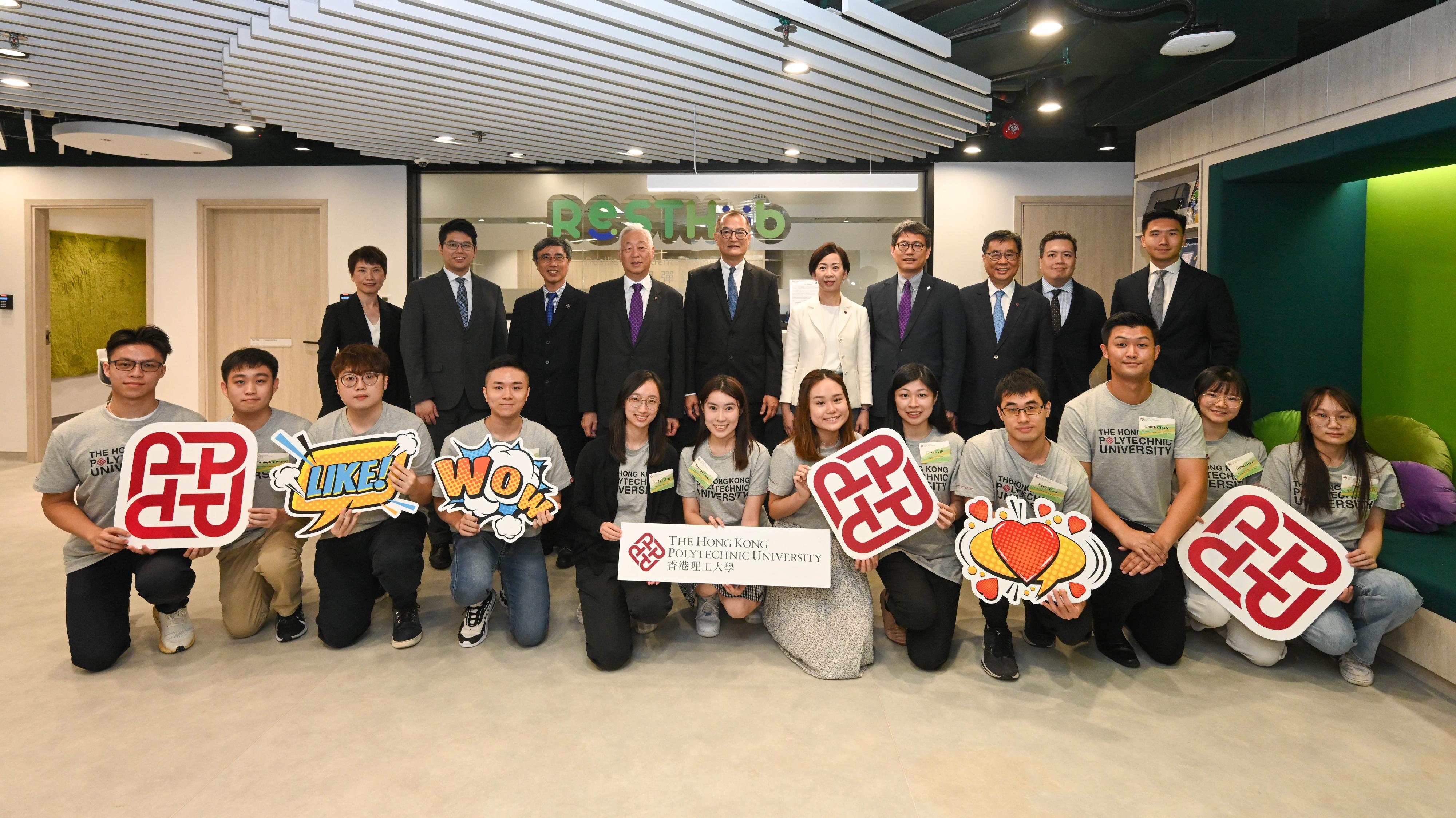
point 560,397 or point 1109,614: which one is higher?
point 560,397

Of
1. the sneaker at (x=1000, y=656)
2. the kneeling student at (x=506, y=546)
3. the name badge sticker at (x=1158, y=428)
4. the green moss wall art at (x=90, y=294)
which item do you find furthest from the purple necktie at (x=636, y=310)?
the green moss wall art at (x=90, y=294)

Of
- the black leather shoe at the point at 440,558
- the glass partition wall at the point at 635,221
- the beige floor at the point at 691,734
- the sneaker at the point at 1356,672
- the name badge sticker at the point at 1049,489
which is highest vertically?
the glass partition wall at the point at 635,221

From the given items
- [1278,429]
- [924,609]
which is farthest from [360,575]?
[1278,429]

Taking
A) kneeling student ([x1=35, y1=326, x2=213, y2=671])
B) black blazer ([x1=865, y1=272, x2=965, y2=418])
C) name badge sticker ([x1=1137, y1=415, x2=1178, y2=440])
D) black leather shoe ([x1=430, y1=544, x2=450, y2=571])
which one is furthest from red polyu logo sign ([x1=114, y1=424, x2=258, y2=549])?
name badge sticker ([x1=1137, y1=415, x2=1178, y2=440])

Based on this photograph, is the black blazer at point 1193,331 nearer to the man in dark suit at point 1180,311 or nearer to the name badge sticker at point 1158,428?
the man in dark suit at point 1180,311

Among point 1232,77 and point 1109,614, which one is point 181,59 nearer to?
point 1109,614

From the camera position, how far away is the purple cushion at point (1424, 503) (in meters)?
3.14

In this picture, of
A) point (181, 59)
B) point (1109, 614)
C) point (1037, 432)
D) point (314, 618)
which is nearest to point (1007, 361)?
point (1037, 432)

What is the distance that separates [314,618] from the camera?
324 cm

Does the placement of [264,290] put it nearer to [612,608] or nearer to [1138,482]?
[612,608]

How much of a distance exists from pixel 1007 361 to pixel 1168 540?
121 cm

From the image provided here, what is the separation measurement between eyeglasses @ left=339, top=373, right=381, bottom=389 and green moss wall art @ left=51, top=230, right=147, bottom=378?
6.45m

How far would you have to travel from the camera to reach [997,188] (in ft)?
21.0

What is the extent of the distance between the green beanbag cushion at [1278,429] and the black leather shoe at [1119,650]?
4.60 feet
